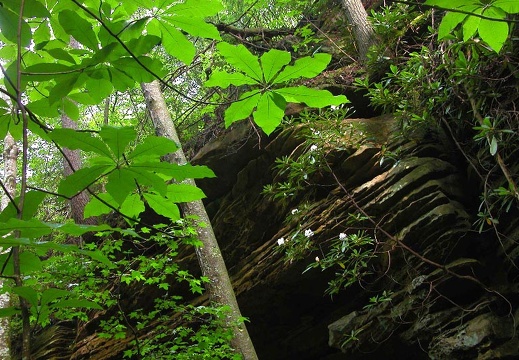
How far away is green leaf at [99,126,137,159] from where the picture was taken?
994 mm

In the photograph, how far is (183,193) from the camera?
1.27 metres

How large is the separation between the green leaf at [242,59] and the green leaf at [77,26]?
389 mm

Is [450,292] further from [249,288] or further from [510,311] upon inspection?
[249,288]

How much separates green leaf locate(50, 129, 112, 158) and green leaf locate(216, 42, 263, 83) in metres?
0.39

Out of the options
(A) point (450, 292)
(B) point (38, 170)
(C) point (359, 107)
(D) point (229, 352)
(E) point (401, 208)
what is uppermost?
(B) point (38, 170)

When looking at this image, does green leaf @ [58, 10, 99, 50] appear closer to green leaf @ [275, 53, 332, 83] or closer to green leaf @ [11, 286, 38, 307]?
green leaf @ [275, 53, 332, 83]

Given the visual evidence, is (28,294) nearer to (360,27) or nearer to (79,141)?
(79,141)

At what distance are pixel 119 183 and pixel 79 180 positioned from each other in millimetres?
96

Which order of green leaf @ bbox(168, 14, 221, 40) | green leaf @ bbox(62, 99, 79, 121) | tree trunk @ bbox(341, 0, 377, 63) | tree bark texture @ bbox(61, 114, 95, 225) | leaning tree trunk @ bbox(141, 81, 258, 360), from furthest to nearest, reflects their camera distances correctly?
tree bark texture @ bbox(61, 114, 95, 225)
tree trunk @ bbox(341, 0, 377, 63)
leaning tree trunk @ bbox(141, 81, 258, 360)
green leaf @ bbox(62, 99, 79, 121)
green leaf @ bbox(168, 14, 221, 40)

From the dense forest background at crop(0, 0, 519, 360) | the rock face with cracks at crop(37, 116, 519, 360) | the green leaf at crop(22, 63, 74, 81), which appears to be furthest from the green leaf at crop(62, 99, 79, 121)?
the rock face with cracks at crop(37, 116, 519, 360)

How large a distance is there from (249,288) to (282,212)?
1162 millimetres

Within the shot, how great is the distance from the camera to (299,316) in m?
5.86

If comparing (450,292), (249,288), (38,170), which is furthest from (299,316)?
(38,170)

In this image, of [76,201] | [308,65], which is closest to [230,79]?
[308,65]
